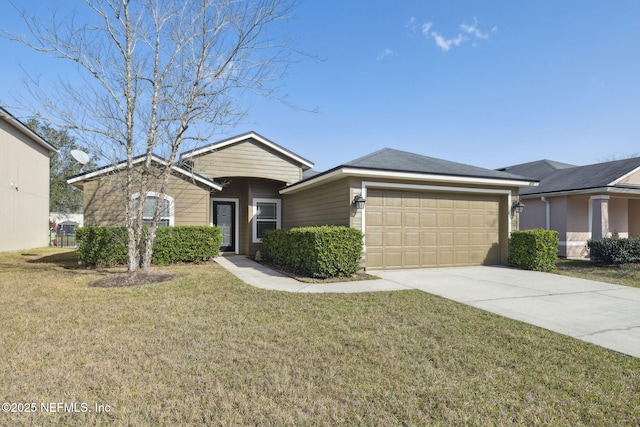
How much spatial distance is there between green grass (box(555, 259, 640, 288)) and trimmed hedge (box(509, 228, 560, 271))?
0.43 m

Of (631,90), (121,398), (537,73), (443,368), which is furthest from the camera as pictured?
(631,90)

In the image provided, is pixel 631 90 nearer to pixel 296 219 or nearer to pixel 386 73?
pixel 386 73

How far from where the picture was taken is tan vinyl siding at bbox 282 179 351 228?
9.14 meters

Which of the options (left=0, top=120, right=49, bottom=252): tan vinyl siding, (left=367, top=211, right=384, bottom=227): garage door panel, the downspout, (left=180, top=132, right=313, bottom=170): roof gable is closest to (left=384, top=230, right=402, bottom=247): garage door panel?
(left=367, top=211, right=384, bottom=227): garage door panel

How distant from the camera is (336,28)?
1013 cm

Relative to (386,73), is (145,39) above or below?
below

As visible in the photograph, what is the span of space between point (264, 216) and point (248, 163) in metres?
2.24

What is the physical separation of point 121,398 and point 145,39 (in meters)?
8.04

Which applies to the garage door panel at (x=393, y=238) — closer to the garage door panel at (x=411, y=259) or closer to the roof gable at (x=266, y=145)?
the garage door panel at (x=411, y=259)

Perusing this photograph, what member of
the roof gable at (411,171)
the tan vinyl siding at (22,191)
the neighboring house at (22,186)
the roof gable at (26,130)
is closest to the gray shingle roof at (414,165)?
the roof gable at (411,171)

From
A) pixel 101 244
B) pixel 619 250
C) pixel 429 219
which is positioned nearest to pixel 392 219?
pixel 429 219

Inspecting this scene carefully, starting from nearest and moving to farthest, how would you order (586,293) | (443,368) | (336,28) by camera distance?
(443,368), (586,293), (336,28)

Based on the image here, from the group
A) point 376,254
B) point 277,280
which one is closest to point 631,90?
point 376,254

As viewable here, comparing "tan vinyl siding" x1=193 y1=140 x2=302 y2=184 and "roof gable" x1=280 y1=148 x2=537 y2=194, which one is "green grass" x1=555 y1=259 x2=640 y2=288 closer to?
"roof gable" x1=280 y1=148 x2=537 y2=194
